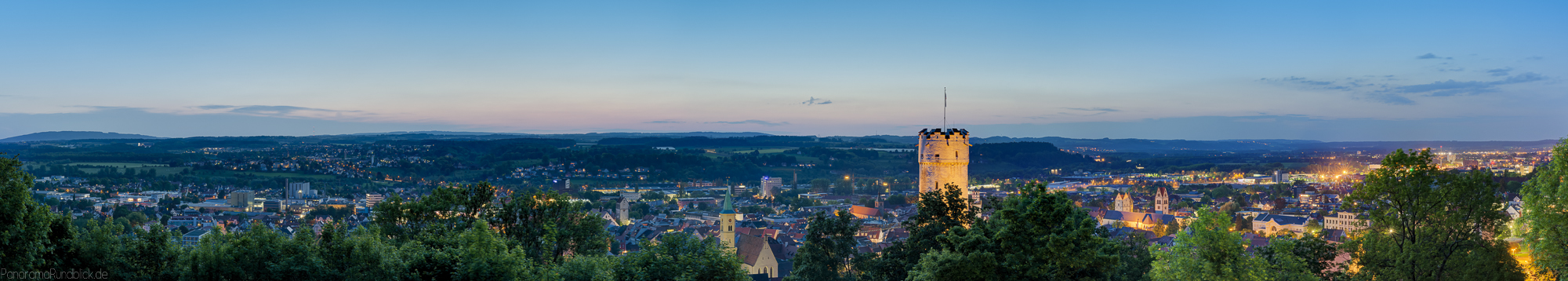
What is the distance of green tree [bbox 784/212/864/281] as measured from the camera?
25859 millimetres

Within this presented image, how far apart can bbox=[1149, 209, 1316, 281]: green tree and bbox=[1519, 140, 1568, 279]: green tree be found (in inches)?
183

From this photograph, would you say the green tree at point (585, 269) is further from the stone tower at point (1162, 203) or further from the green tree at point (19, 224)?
the stone tower at point (1162, 203)

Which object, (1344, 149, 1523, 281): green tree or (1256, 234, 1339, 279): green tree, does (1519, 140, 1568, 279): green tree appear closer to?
(1344, 149, 1523, 281): green tree

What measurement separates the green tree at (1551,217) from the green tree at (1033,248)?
7.33 m

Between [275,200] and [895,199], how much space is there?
81300 mm

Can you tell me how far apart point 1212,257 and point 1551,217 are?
5.88m

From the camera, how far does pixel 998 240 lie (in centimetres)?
1942

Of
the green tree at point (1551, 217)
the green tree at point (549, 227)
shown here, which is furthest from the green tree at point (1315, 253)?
the green tree at point (549, 227)

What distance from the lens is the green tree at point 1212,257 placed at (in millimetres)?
17094

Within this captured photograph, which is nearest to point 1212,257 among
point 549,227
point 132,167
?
point 549,227

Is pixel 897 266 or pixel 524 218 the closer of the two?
pixel 524 218

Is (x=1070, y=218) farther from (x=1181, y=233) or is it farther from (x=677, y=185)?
(x=677, y=185)

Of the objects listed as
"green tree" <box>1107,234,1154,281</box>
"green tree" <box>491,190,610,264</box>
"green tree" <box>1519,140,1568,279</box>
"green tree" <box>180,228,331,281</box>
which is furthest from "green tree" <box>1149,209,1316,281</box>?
"green tree" <box>180,228,331,281</box>

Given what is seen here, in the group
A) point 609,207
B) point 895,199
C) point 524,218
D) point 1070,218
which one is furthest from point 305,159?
point 1070,218
